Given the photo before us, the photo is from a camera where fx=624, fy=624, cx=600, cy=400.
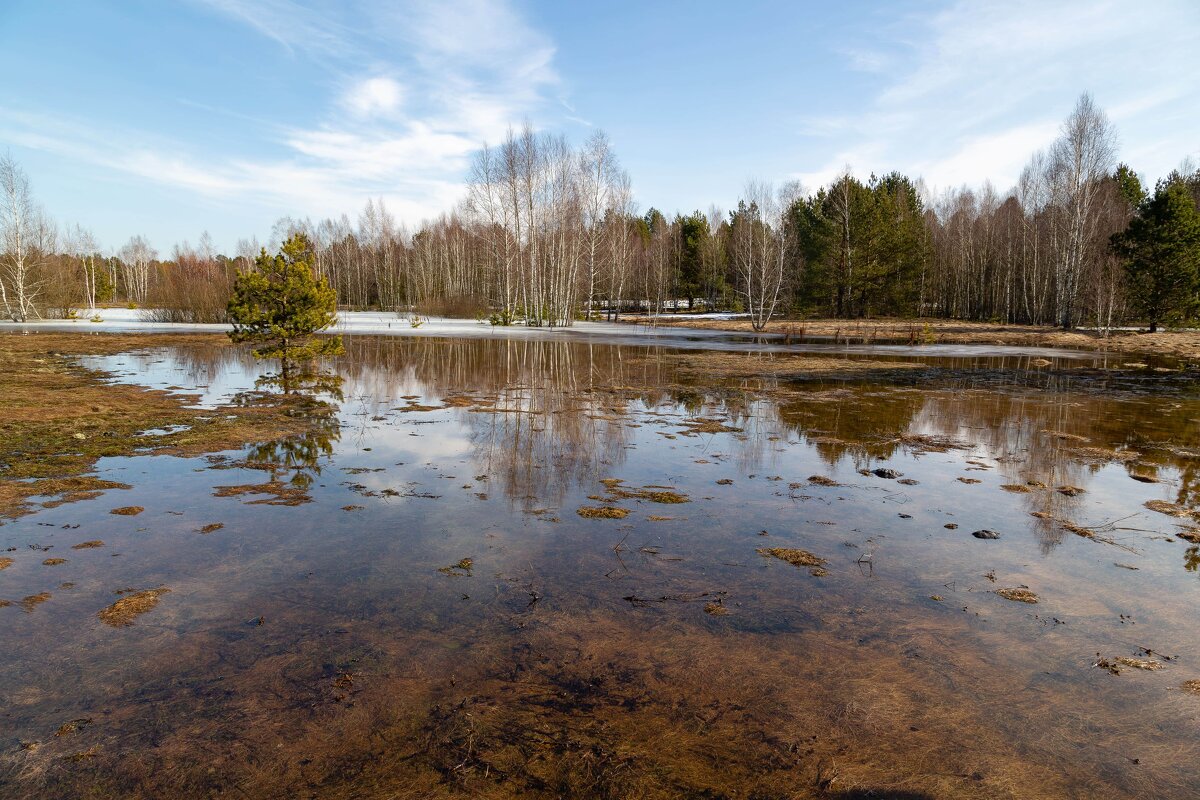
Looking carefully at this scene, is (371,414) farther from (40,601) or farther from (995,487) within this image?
(995,487)

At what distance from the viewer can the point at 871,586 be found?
18.5 ft

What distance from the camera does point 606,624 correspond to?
487 cm

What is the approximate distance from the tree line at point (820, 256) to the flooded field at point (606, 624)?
35.4 m

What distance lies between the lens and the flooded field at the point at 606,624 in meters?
3.40

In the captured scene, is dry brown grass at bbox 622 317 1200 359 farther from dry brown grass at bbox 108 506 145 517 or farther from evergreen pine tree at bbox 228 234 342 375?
dry brown grass at bbox 108 506 145 517

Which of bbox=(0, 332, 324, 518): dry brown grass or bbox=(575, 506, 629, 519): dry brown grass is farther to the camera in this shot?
bbox=(0, 332, 324, 518): dry brown grass

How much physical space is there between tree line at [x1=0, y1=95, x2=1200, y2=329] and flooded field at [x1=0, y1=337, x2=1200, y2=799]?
3540cm

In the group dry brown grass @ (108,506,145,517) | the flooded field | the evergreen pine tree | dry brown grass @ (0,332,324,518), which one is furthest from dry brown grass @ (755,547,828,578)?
the evergreen pine tree

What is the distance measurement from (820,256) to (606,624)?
6114 centimetres

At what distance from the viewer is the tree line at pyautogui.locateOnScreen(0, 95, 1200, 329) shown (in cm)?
4119

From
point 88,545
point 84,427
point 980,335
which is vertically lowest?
point 88,545

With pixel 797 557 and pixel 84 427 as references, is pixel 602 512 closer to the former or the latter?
pixel 797 557

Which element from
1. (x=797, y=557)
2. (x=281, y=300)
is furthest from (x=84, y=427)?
(x=797, y=557)

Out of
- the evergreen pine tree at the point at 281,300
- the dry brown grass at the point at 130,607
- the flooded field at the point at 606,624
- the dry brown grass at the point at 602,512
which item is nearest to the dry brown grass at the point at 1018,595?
the flooded field at the point at 606,624
